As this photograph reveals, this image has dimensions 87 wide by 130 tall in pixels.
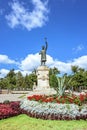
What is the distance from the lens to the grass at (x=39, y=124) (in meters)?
8.62

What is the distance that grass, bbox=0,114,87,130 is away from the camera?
8625mm

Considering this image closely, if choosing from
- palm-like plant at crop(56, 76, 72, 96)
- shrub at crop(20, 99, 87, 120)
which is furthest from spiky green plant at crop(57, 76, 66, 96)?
shrub at crop(20, 99, 87, 120)

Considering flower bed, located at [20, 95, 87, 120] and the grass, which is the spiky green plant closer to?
flower bed, located at [20, 95, 87, 120]

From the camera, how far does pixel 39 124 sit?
30.5 feet

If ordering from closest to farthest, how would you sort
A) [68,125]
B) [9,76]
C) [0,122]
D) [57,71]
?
1. [68,125]
2. [0,122]
3. [57,71]
4. [9,76]

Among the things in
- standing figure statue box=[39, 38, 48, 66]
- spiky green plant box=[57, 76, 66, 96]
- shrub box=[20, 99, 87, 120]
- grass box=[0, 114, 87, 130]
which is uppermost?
standing figure statue box=[39, 38, 48, 66]

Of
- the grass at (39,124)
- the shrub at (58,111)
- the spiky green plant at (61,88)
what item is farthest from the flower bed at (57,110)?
the spiky green plant at (61,88)

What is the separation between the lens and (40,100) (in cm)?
1158

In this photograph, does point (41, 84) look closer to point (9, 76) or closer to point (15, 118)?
point (15, 118)

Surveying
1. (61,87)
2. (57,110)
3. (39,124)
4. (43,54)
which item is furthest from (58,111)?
(43,54)

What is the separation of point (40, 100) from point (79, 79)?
45.5 m

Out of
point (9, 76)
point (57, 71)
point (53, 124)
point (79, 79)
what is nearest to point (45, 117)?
point (53, 124)

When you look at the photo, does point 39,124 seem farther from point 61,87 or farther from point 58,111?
point 61,87

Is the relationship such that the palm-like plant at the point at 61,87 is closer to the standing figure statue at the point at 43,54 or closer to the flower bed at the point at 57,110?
the flower bed at the point at 57,110
